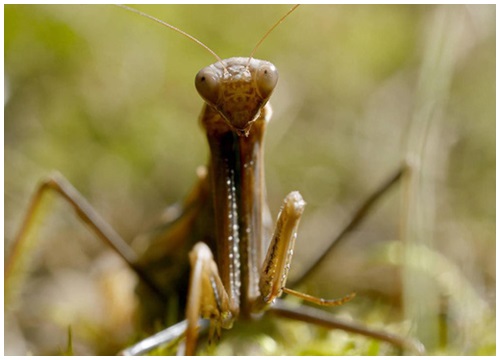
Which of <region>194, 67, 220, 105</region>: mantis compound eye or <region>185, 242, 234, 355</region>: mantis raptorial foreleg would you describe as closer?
<region>185, 242, 234, 355</region>: mantis raptorial foreleg

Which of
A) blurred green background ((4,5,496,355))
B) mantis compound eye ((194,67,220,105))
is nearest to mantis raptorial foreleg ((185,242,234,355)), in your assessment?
mantis compound eye ((194,67,220,105))

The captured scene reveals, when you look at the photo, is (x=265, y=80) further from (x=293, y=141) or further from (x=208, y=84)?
(x=293, y=141)

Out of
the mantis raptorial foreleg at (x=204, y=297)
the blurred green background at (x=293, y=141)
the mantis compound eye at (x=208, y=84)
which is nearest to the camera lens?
the mantis raptorial foreleg at (x=204, y=297)

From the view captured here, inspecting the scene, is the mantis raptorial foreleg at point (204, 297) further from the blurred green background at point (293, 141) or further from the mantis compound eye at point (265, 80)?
the blurred green background at point (293, 141)

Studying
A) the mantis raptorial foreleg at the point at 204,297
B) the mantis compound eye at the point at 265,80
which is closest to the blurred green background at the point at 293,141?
the mantis raptorial foreleg at the point at 204,297

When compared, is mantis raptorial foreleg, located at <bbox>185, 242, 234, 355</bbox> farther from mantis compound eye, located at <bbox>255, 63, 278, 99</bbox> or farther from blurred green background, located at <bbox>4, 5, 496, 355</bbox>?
blurred green background, located at <bbox>4, 5, 496, 355</bbox>

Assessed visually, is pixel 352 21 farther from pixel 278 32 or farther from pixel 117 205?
pixel 117 205
